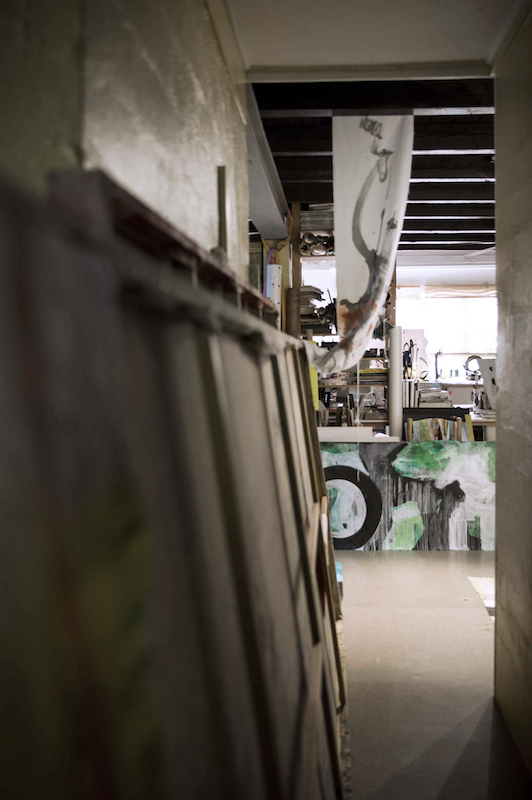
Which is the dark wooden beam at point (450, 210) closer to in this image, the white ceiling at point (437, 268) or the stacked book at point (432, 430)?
the white ceiling at point (437, 268)

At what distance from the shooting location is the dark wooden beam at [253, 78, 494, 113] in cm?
289

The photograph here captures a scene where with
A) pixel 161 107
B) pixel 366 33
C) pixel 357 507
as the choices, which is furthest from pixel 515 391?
pixel 357 507

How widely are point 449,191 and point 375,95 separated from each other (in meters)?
2.65

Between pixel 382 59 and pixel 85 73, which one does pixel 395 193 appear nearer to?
pixel 382 59

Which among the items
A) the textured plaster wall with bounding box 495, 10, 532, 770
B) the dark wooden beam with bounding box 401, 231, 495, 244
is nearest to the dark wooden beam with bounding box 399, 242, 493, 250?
the dark wooden beam with bounding box 401, 231, 495, 244

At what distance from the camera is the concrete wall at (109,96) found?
77cm

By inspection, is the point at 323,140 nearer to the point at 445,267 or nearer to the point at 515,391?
the point at 515,391

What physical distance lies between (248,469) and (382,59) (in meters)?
2.32

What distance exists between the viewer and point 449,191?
5211 millimetres

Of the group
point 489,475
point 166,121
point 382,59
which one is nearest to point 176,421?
point 166,121

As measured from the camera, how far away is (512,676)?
2268 mm

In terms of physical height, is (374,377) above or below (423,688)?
above

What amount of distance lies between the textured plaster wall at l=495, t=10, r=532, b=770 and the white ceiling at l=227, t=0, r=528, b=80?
16cm

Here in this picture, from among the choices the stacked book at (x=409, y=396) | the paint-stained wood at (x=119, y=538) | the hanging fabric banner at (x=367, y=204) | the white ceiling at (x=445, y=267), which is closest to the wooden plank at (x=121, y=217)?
the paint-stained wood at (x=119, y=538)
